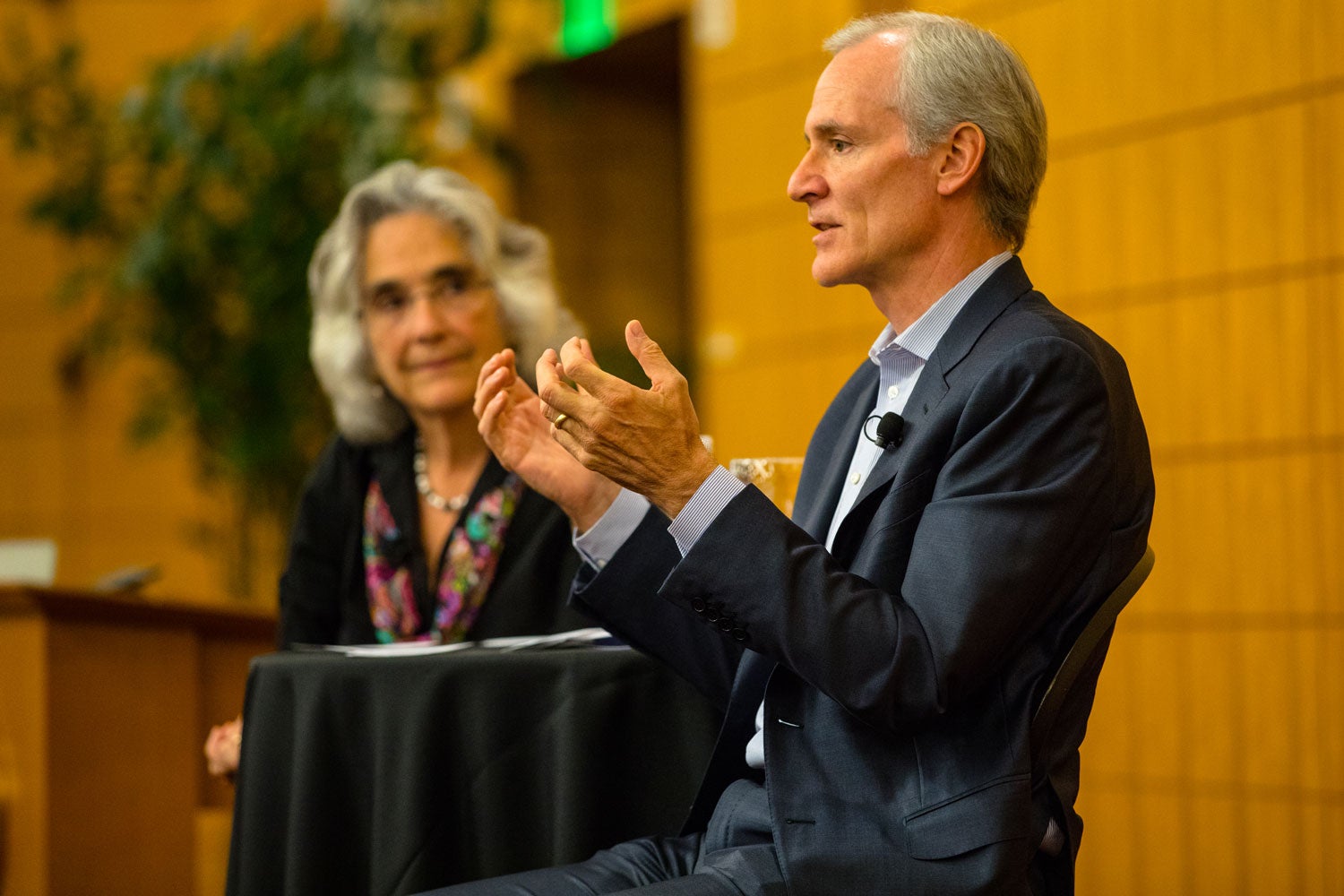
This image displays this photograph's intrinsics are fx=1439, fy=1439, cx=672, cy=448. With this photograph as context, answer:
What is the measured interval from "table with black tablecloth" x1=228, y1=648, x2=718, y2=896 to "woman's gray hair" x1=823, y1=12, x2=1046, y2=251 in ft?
2.57

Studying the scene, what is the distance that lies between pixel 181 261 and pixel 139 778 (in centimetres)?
328

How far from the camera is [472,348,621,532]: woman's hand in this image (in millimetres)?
1953

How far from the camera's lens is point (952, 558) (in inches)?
55.7

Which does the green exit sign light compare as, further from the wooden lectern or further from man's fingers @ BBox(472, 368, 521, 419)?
man's fingers @ BBox(472, 368, 521, 419)

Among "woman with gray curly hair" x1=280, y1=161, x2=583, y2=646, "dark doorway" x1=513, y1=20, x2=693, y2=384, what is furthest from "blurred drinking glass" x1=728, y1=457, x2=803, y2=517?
"dark doorway" x1=513, y1=20, x2=693, y2=384

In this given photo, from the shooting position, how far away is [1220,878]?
4.40 meters

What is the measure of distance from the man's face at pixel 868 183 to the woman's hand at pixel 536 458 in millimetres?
449

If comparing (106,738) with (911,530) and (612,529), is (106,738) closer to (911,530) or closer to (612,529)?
(612,529)

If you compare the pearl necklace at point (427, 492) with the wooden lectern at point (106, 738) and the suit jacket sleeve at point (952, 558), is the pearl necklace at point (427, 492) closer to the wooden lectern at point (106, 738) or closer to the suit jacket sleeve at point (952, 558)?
the wooden lectern at point (106, 738)

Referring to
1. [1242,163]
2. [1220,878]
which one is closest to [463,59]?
[1242,163]

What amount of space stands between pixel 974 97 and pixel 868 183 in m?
0.16

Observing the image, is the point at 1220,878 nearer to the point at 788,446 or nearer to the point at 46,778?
the point at 788,446

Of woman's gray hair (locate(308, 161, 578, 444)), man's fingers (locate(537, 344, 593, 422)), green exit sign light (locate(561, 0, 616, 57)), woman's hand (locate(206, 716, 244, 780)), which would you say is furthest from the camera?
green exit sign light (locate(561, 0, 616, 57))

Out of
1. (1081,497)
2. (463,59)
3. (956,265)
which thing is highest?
(463,59)
